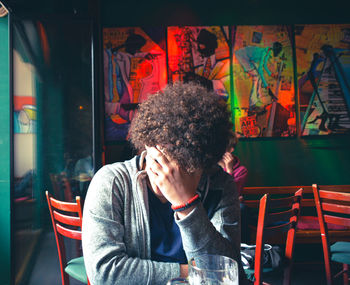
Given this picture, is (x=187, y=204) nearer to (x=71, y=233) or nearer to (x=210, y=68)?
(x=71, y=233)

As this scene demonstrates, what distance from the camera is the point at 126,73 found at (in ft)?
10.9

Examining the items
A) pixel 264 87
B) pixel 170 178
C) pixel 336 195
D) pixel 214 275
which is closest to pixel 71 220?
pixel 170 178

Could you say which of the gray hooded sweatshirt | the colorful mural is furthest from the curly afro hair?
the colorful mural

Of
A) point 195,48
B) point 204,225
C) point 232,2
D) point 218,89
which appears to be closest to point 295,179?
point 218,89

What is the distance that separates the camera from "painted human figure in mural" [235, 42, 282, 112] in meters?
3.36

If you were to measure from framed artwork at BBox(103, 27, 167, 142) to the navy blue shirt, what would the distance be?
2416mm

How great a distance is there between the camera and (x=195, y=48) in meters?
3.35

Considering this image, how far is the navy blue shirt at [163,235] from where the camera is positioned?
938mm

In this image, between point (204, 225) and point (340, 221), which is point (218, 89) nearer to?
point (340, 221)

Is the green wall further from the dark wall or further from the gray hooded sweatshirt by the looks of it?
the gray hooded sweatshirt

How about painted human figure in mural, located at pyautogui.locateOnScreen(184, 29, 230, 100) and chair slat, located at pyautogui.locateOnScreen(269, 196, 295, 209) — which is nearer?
chair slat, located at pyautogui.locateOnScreen(269, 196, 295, 209)

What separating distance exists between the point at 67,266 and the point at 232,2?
338cm

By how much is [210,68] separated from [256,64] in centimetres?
57

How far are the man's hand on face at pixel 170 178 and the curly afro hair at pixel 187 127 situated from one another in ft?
0.07
